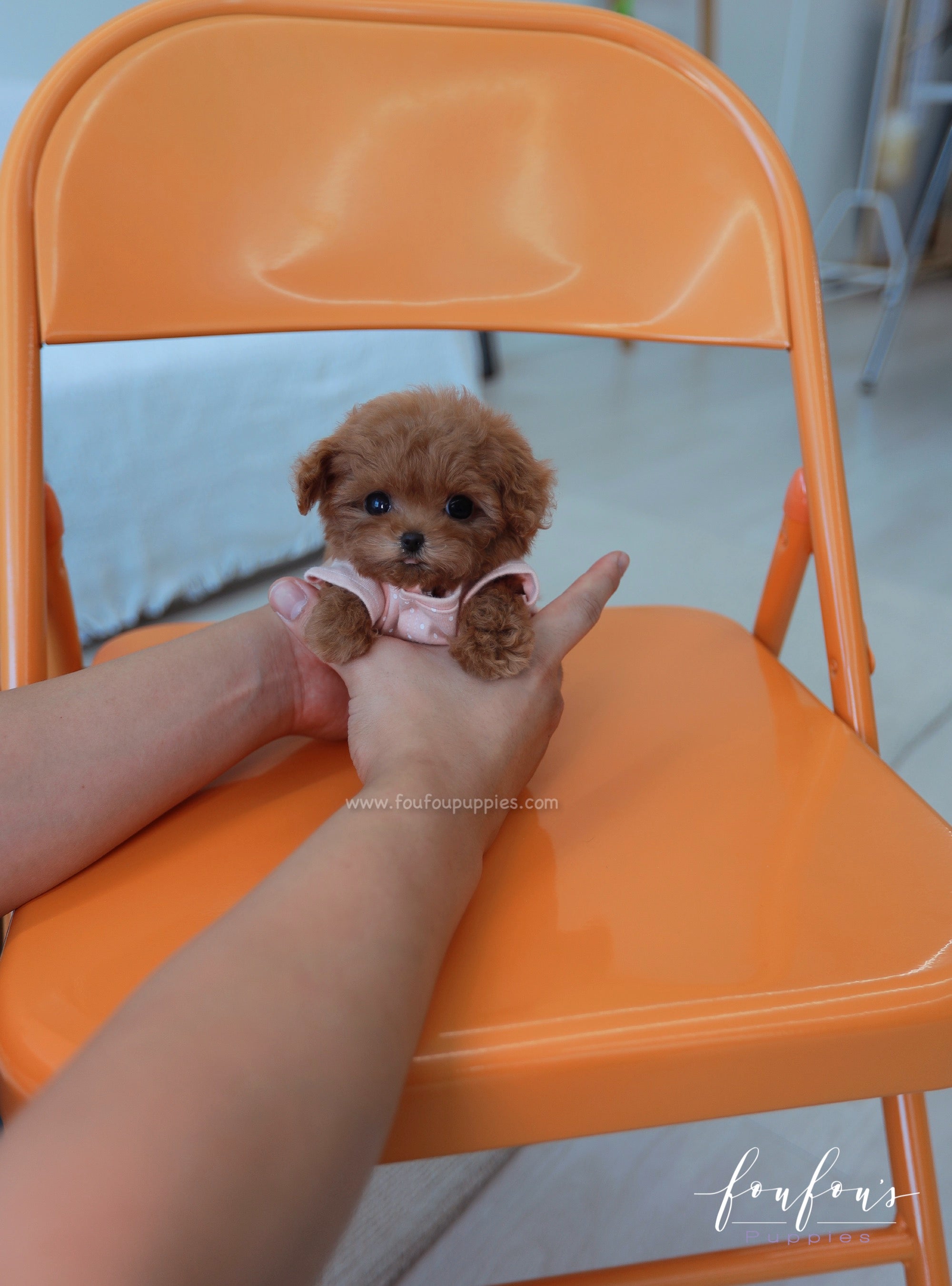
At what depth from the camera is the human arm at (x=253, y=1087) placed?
8.7 inches

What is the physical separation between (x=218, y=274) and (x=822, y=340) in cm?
38

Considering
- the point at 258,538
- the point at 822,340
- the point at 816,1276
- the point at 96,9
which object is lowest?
the point at 816,1276

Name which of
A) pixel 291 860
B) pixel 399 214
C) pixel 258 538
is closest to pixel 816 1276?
pixel 291 860

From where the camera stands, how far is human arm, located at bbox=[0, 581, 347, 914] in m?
0.41

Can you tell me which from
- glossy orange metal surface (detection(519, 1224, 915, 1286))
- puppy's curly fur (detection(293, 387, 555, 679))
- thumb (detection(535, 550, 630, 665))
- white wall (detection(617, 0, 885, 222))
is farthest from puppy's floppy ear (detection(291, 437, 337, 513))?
white wall (detection(617, 0, 885, 222))

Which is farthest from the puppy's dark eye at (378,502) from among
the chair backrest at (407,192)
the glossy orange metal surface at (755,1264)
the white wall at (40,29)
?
the white wall at (40,29)

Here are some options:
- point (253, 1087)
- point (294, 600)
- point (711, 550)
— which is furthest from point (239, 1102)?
point (711, 550)

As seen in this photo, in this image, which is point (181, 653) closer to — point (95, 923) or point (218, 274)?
point (95, 923)

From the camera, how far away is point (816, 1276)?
59 cm

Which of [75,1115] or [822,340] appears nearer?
[75,1115]

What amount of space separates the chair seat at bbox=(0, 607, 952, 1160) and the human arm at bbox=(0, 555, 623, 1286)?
0.14 feet

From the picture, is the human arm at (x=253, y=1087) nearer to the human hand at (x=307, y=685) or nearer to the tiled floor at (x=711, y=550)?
the human hand at (x=307, y=685)

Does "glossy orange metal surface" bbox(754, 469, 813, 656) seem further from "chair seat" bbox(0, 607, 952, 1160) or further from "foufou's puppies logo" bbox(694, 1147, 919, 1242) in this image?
"foufou's puppies logo" bbox(694, 1147, 919, 1242)

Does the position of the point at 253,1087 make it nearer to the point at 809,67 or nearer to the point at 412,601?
the point at 412,601
